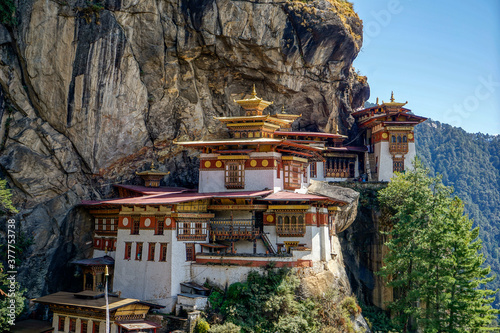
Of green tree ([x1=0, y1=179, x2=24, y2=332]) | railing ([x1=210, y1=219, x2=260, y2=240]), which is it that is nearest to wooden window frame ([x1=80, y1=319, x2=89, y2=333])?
green tree ([x1=0, y1=179, x2=24, y2=332])

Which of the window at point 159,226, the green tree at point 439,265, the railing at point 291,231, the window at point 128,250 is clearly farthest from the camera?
the railing at point 291,231

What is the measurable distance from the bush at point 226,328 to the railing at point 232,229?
791cm

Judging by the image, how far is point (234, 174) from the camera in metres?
40.3

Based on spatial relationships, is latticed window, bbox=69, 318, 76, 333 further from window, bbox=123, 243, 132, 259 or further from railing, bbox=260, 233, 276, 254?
railing, bbox=260, 233, 276, 254

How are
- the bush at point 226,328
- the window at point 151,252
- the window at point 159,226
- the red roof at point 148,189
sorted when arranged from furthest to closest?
the red roof at point 148,189 < the window at point 159,226 < the window at point 151,252 < the bush at point 226,328

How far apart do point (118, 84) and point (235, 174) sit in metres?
→ 11.3

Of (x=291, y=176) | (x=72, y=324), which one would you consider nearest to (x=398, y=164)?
(x=291, y=176)

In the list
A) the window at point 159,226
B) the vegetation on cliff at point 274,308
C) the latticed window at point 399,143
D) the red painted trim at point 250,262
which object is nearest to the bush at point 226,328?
the vegetation on cliff at point 274,308

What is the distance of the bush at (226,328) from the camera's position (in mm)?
29439

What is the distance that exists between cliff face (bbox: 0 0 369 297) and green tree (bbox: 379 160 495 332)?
18.6 m

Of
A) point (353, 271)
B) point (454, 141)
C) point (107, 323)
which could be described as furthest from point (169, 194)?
point (454, 141)

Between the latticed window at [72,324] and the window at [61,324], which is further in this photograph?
the window at [61,324]

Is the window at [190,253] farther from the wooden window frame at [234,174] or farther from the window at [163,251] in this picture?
the wooden window frame at [234,174]

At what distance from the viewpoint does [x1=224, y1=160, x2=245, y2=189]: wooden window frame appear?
40.1 meters
